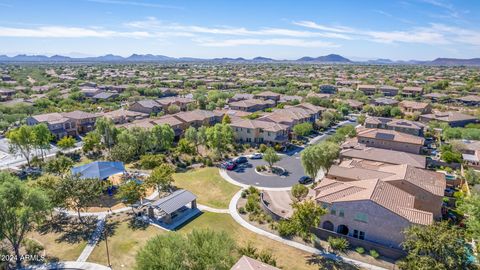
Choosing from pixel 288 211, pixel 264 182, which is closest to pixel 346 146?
pixel 264 182

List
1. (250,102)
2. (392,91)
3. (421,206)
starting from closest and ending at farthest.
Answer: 1. (421,206)
2. (250,102)
3. (392,91)

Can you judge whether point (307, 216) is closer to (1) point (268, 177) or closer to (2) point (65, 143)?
(1) point (268, 177)

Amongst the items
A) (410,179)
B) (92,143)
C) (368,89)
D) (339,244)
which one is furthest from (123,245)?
(368,89)

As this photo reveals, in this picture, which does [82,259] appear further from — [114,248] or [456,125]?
[456,125]

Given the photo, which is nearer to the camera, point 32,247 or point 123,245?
point 32,247

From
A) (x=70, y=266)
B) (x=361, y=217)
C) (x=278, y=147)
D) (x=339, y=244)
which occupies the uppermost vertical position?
(x=361, y=217)
